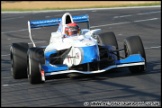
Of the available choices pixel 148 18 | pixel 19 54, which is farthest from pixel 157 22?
pixel 19 54

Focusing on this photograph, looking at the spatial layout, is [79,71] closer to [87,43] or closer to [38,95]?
[87,43]

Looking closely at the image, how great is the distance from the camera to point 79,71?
1197 cm

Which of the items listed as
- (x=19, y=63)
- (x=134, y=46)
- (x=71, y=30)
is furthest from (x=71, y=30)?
(x=134, y=46)

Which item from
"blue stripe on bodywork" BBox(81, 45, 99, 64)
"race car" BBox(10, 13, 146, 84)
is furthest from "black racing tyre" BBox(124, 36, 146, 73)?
"blue stripe on bodywork" BBox(81, 45, 99, 64)

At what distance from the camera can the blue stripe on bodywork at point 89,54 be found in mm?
12070

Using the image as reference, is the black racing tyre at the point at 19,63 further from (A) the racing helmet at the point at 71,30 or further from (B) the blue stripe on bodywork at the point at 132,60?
(B) the blue stripe on bodywork at the point at 132,60

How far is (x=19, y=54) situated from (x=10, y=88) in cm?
172

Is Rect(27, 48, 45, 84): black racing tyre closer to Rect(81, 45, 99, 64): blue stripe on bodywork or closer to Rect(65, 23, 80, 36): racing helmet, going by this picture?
Rect(81, 45, 99, 64): blue stripe on bodywork

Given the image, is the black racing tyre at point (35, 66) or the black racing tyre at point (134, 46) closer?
the black racing tyre at point (35, 66)

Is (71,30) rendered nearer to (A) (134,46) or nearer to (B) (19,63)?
(B) (19,63)

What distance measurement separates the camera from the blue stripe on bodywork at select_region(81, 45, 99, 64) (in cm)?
1207

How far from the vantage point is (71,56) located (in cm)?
1251

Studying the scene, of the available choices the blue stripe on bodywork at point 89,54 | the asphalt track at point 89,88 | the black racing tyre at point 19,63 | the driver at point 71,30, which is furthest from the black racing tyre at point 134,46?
the black racing tyre at point 19,63

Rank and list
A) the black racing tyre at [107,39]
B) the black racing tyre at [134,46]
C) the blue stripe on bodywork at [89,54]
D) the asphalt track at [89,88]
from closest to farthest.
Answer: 1. the asphalt track at [89,88]
2. the blue stripe on bodywork at [89,54]
3. the black racing tyre at [134,46]
4. the black racing tyre at [107,39]
